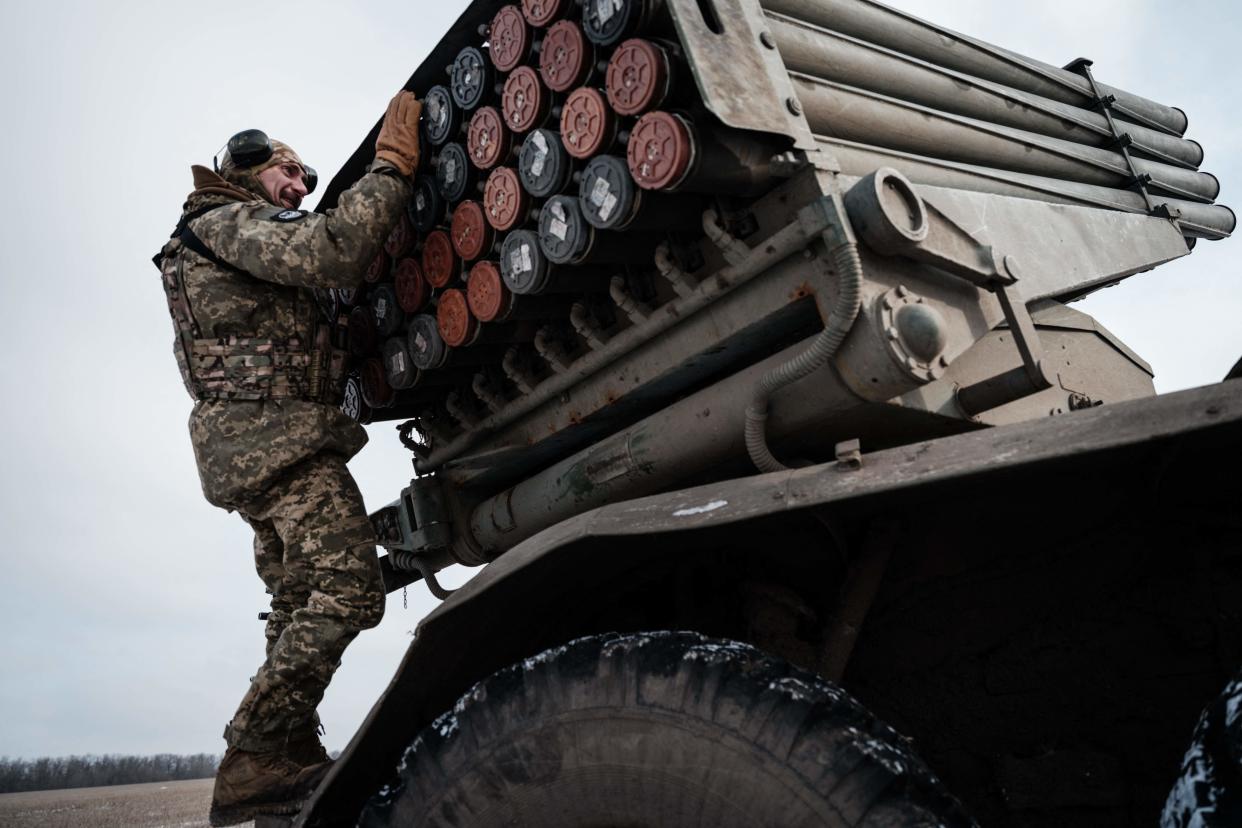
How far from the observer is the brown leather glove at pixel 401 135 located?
332 cm

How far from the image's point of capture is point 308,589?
359 cm

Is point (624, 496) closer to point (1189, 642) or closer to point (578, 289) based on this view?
point (578, 289)

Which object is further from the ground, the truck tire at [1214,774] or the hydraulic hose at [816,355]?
the hydraulic hose at [816,355]

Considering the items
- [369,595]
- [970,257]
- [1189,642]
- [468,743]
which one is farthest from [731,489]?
[369,595]

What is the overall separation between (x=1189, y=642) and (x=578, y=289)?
5.89 ft

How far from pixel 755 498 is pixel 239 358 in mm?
2480

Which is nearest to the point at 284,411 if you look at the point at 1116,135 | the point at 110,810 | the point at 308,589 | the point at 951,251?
the point at 308,589

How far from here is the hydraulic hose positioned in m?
2.17

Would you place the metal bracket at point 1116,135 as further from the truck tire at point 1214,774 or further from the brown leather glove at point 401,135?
the truck tire at point 1214,774

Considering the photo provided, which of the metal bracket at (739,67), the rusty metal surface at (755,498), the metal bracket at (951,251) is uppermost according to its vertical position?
the metal bracket at (739,67)

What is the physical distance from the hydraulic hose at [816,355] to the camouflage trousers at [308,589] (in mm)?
1606

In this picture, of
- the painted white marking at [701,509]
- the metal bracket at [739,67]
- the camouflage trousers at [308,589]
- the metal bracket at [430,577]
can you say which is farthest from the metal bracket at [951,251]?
the metal bracket at [430,577]

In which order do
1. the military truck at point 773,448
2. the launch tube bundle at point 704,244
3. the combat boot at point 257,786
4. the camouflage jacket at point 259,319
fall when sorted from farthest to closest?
the camouflage jacket at point 259,319
the combat boot at point 257,786
the launch tube bundle at point 704,244
the military truck at point 773,448

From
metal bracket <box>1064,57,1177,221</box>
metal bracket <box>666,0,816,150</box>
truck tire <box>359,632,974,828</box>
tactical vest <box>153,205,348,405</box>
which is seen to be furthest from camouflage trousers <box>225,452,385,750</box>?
metal bracket <box>1064,57,1177,221</box>
